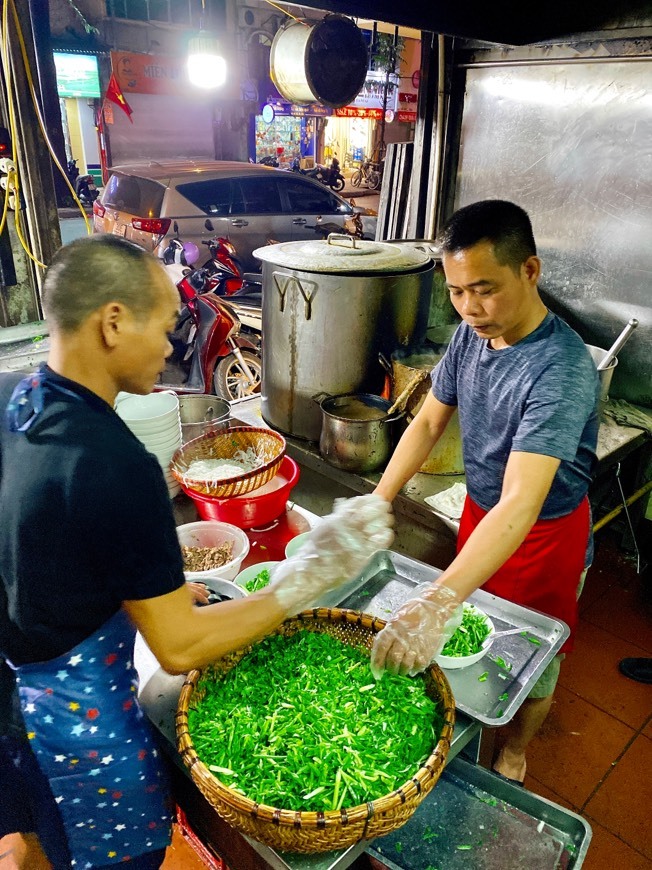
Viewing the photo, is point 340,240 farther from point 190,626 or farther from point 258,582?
point 190,626

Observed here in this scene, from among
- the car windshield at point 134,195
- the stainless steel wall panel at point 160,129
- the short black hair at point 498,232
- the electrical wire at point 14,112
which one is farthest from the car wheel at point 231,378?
the stainless steel wall panel at point 160,129

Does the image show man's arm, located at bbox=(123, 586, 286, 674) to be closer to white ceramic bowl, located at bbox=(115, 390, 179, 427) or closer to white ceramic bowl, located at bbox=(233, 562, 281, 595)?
white ceramic bowl, located at bbox=(233, 562, 281, 595)

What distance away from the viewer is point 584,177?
4207mm

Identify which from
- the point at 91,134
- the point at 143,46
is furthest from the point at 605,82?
the point at 91,134

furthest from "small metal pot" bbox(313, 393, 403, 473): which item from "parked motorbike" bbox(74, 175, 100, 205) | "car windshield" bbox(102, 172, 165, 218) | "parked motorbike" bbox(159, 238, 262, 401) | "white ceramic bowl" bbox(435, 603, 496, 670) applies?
"parked motorbike" bbox(74, 175, 100, 205)

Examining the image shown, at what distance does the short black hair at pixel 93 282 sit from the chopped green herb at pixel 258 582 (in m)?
1.09

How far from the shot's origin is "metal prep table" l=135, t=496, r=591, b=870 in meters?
1.53

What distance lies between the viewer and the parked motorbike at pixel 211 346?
5859 mm

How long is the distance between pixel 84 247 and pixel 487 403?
4.89 ft

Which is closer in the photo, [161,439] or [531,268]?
[531,268]

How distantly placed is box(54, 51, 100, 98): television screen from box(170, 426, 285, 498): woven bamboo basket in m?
17.6

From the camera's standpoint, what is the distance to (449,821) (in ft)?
5.34

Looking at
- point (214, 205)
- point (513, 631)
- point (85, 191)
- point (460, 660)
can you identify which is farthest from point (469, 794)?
point (85, 191)

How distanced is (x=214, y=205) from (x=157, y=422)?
22.9 feet
